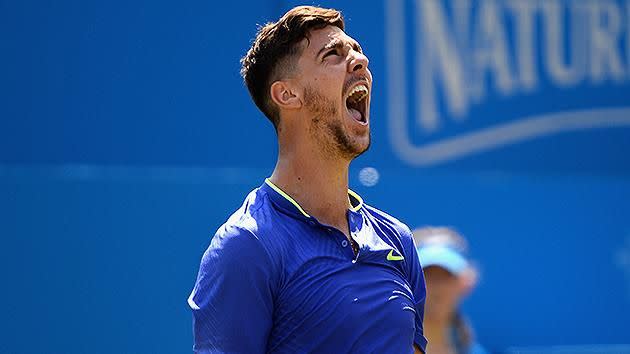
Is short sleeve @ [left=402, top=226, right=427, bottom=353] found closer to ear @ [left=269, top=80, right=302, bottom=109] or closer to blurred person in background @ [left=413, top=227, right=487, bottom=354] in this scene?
ear @ [left=269, top=80, right=302, bottom=109]

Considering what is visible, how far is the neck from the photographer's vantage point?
2.25 m

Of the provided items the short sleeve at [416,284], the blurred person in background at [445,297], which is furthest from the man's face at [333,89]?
the blurred person in background at [445,297]

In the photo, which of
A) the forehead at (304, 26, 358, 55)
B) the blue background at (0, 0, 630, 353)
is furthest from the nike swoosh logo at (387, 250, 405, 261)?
the blue background at (0, 0, 630, 353)

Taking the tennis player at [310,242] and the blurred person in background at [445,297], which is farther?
the blurred person in background at [445,297]

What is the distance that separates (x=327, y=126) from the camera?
2.25m

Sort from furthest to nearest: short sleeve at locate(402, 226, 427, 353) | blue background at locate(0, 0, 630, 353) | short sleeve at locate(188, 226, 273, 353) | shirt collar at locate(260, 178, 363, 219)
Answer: blue background at locate(0, 0, 630, 353), short sleeve at locate(402, 226, 427, 353), shirt collar at locate(260, 178, 363, 219), short sleeve at locate(188, 226, 273, 353)

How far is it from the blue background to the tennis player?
1699mm

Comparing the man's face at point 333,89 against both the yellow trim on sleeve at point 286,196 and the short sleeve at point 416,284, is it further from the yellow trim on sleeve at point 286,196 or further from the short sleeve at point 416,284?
the short sleeve at point 416,284

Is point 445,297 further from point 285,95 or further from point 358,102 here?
point 285,95

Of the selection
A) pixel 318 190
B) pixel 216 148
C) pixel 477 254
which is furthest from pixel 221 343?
pixel 477 254

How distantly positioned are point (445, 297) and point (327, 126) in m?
1.83

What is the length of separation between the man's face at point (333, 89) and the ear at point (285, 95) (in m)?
0.02

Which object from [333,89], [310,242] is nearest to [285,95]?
[333,89]

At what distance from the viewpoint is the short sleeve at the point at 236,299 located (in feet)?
6.63
